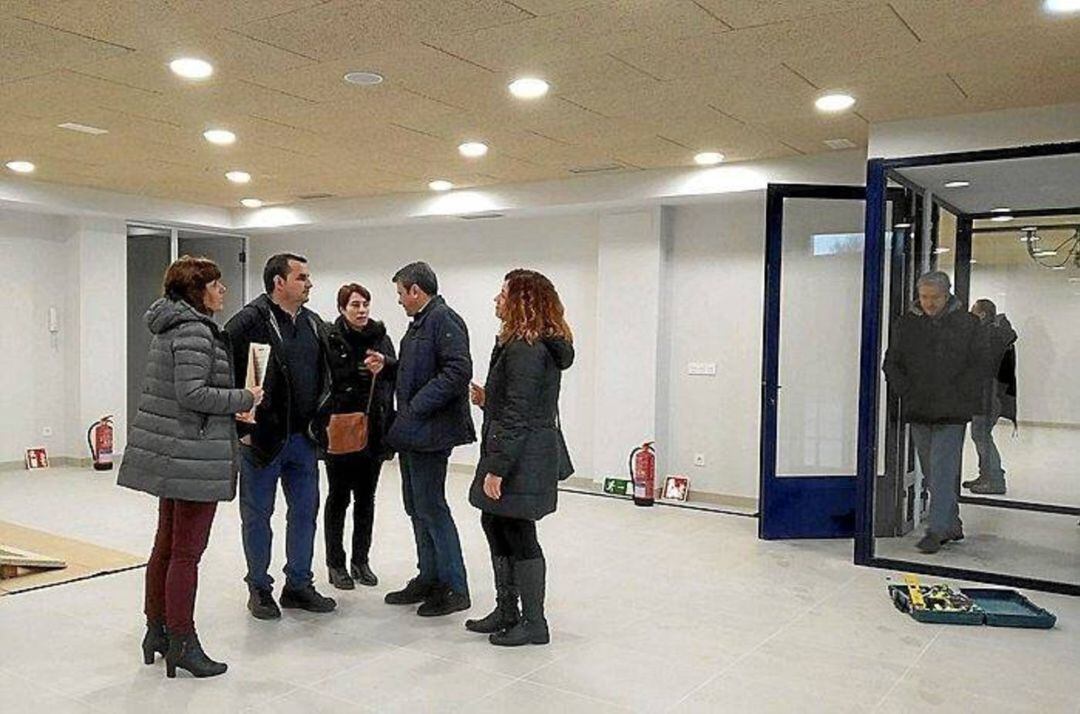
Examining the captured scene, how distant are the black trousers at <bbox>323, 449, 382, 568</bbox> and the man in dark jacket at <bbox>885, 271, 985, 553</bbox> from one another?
285 centimetres

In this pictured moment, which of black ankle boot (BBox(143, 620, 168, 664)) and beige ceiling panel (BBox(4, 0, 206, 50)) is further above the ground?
beige ceiling panel (BBox(4, 0, 206, 50))

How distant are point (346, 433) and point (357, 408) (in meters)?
0.14

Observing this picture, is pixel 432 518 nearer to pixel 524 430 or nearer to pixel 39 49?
pixel 524 430

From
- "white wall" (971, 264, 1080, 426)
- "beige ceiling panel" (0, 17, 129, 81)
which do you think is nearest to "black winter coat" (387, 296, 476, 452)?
"beige ceiling panel" (0, 17, 129, 81)

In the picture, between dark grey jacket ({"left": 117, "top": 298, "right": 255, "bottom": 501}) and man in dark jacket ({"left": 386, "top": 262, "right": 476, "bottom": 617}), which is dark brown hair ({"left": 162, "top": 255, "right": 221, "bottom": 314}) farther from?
man in dark jacket ({"left": 386, "top": 262, "right": 476, "bottom": 617})

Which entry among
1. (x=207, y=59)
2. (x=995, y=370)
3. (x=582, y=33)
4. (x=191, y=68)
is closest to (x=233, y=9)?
(x=207, y=59)

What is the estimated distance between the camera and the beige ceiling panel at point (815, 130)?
16.6ft

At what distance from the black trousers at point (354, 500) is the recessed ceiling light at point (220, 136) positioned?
2.34 m

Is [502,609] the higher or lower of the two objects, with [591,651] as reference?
higher

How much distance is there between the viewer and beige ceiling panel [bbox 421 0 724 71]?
3344 millimetres

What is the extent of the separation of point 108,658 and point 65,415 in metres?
5.71

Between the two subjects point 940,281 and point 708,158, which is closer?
point 940,281

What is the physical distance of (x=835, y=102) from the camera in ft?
15.2

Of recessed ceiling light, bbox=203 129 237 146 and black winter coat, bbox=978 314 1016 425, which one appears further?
recessed ceiling light, bbox=203 129 237 146
